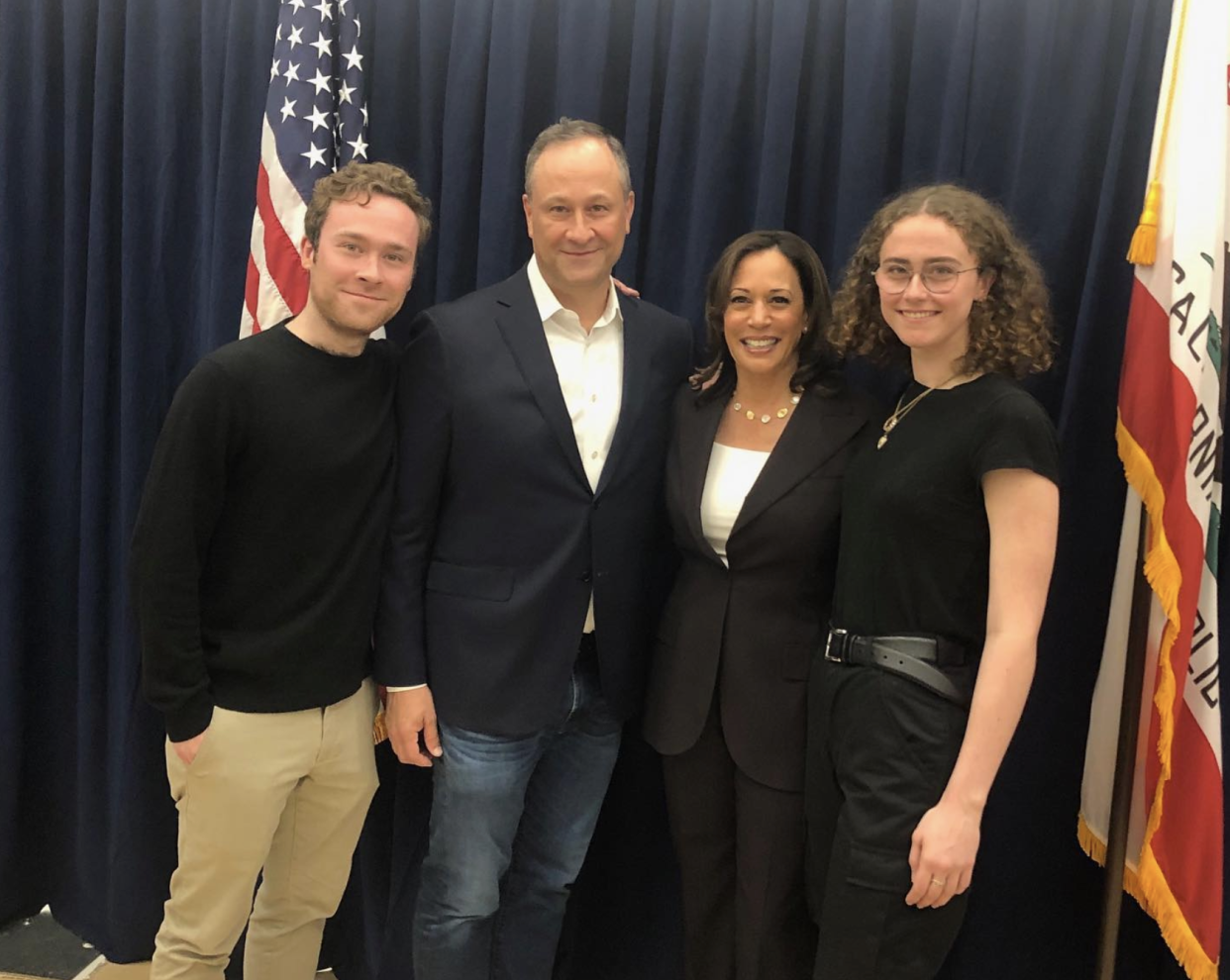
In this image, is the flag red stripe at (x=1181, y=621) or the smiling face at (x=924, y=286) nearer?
the smiling face at (x=924, y=286)

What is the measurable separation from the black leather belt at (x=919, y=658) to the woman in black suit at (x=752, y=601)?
0.51ft

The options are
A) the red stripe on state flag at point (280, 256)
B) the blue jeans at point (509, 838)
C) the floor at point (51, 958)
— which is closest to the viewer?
the blue jeans at point (509, 838)

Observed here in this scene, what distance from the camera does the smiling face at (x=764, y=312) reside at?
148 cm

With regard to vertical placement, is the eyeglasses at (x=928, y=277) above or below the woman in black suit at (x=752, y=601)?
above

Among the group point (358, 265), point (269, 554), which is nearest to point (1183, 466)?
point (358, 265)

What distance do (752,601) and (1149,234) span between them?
0.92 metres

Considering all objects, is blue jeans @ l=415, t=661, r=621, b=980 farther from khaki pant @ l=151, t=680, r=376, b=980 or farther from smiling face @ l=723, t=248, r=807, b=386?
smiling face @ l=723, t=248, r=807, b=386

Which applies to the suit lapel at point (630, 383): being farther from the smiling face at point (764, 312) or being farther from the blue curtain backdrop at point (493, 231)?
the blue curtain backdrop at point (493, 231)

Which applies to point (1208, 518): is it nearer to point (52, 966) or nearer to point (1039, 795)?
point (1039, 795)

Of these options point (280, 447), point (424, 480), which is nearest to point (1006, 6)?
point (424, 480)

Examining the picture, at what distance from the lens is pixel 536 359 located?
1.48m

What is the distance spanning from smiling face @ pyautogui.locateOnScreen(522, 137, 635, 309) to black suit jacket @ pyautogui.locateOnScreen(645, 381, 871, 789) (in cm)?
40

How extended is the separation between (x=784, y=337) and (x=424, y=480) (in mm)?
663

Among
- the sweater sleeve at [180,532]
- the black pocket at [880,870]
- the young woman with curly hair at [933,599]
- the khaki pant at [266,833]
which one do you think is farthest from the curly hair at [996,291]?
the khaki pant at [266,833]
